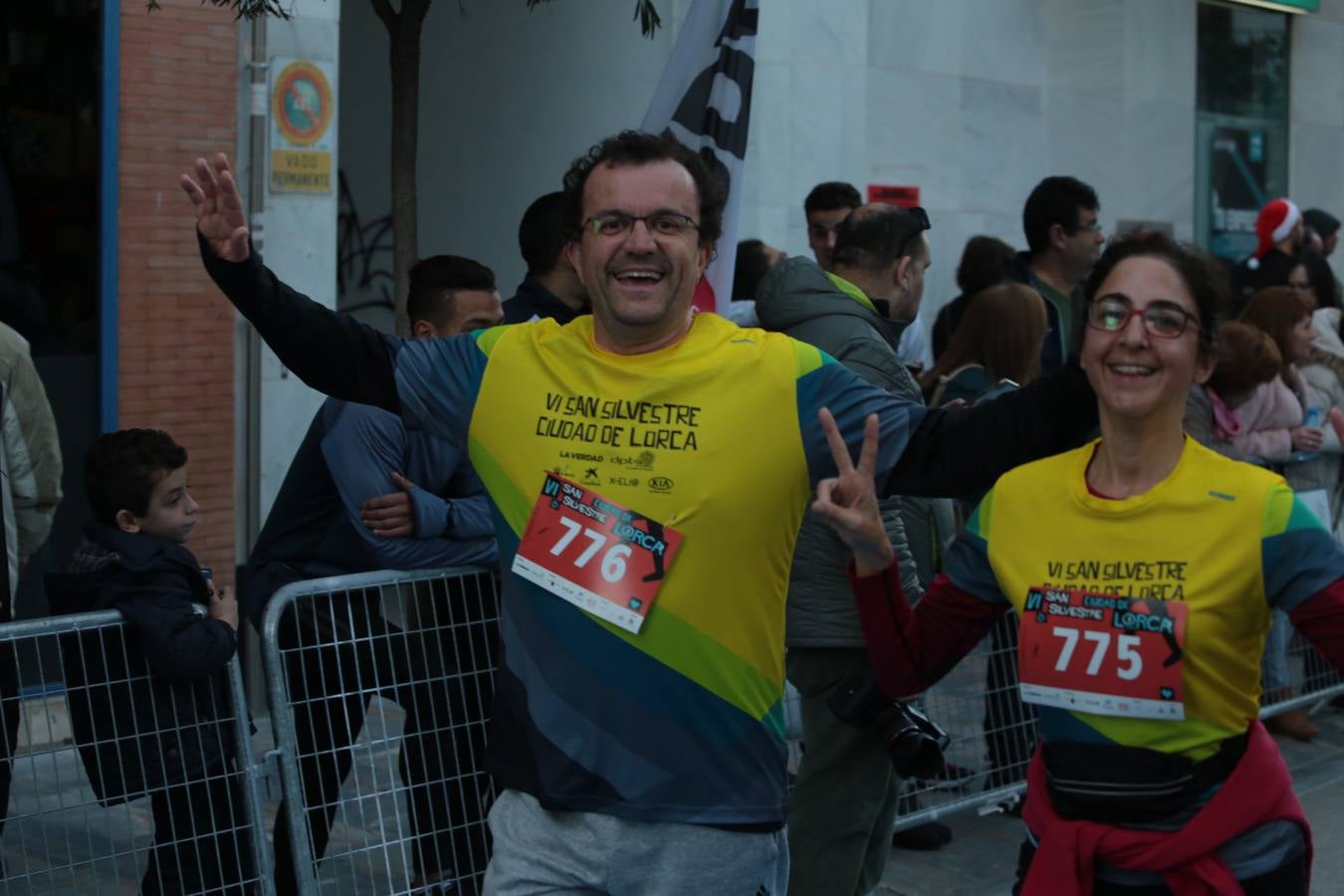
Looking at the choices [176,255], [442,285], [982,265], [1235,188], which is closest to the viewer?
[442,285]

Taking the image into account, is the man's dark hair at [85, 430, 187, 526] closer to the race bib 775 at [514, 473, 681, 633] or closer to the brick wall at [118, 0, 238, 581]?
the race bib 775 at [514, 473, 681, 633]

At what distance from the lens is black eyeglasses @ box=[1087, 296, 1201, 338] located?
3195mm

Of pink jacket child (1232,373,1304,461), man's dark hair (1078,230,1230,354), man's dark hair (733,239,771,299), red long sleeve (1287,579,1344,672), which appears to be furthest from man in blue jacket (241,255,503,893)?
pink jacket child (1232,373,1304,461)

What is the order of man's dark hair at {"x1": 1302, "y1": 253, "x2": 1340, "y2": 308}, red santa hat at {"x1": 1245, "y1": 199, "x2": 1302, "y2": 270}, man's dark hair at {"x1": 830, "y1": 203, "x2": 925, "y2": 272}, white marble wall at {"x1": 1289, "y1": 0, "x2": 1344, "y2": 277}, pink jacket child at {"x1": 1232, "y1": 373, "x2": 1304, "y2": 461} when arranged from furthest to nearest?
white marble wall at {"x1": 1289, "y1": 0, "x2": 1344, "y2": 277}
red santa hat at {"x1": 1245, "y1": 199, "x2": 1302, "y2": 270}
man's dark hair at {"x1": 1302, "y1": 253, "x2": 1340, "y2": 308}
pink jacket child at {"x1": 1232, "y1": 373, "x2": 1304, "y2": 461}
man's dark hair at {"x1": 830, "y1": 203, "x2": 925, "y2": 272}

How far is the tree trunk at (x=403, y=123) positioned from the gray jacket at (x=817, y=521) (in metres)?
2.01

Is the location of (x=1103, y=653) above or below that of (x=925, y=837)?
above

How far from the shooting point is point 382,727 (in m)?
4.41

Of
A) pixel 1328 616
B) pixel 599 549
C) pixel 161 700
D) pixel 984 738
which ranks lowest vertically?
pixel 984 738

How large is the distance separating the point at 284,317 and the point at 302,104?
16.3 ft

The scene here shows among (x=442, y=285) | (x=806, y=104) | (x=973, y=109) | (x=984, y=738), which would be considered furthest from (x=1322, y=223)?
(x=442, y=285)

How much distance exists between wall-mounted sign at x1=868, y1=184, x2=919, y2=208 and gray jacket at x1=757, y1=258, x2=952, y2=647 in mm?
6269

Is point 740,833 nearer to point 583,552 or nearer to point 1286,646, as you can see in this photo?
point 583,552

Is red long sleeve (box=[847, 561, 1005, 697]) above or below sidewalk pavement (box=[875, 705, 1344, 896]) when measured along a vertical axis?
above

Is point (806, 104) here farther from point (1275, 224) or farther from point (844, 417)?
point (844, 417)
